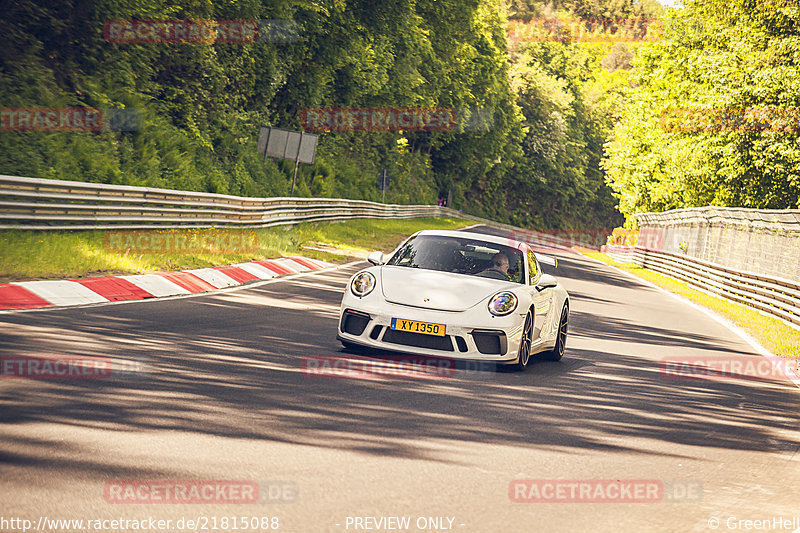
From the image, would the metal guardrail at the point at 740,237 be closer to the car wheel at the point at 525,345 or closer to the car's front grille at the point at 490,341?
the car wheel at the point at 525,345

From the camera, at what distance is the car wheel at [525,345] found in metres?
8.87

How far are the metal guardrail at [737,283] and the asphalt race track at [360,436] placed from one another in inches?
388

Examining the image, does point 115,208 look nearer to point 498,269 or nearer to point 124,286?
point 124,286

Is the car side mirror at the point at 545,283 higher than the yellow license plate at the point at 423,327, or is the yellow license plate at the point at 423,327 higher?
the car side mirror at the point at 545,283

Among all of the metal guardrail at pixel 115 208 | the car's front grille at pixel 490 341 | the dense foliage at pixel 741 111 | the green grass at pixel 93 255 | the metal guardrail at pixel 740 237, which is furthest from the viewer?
the dense foliage at pixel 741 111

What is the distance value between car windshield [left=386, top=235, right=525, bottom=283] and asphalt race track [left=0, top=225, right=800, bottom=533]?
3.65 feet

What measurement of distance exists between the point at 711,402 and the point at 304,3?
2980 centimetres

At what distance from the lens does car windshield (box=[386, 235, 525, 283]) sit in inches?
377

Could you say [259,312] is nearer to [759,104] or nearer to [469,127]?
[759,104]

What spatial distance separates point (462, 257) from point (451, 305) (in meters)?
1.42

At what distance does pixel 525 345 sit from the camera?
9008mm

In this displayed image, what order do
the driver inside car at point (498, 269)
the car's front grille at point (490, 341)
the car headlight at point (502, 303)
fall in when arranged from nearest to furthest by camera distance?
the car's front grille at point (490, 341) < the car headlight at point (502, 303) < the driver inside car at point (498, 269)

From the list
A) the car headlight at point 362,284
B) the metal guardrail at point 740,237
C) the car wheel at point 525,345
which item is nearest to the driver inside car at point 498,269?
the car wheel at point 525,345

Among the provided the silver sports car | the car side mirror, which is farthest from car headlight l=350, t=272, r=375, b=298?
the car side mirror
